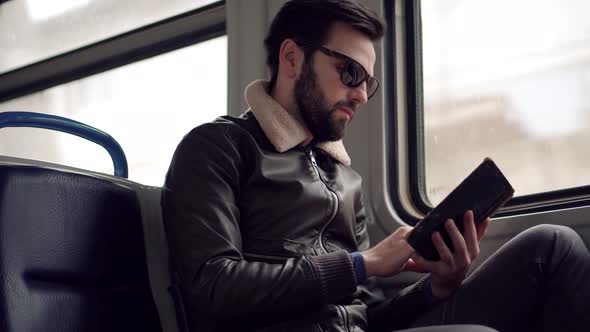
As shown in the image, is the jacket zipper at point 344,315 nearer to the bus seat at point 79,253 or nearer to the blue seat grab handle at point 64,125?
the bus seat at point 79,253

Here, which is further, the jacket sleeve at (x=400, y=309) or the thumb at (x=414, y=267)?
the jacket sleeve at (x=400, y=309)

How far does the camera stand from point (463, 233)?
4.80 feet

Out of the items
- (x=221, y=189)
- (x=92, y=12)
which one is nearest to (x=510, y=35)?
(x=221, y=189)

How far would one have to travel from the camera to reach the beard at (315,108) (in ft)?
5.54

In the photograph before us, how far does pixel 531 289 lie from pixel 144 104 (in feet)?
6.05

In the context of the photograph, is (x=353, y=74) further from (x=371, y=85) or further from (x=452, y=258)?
(x=452, y=258)

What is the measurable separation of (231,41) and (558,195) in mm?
1154

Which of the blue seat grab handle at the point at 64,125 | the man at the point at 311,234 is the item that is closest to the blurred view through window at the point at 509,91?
the man at the point at 311,234

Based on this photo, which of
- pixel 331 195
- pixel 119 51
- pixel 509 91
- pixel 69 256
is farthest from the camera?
pixel 119 51

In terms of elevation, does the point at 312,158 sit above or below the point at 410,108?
below

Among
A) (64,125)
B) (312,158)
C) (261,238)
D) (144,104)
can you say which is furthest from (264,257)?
(144,104)

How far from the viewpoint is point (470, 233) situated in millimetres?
1449

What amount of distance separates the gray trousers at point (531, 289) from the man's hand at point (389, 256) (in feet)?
0.42

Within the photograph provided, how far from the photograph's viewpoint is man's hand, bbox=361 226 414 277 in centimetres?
144
